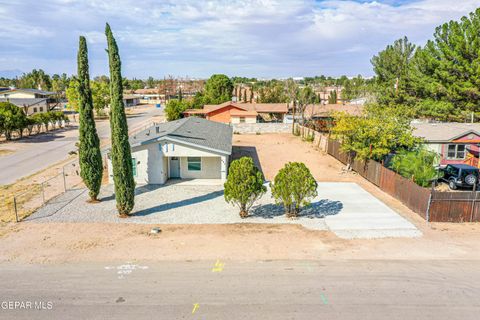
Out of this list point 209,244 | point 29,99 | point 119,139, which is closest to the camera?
point 209,244

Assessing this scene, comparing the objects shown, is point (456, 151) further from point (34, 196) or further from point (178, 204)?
→ point (34, 196)

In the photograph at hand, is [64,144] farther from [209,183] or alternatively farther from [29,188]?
[209,183]

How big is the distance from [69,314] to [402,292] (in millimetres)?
9700

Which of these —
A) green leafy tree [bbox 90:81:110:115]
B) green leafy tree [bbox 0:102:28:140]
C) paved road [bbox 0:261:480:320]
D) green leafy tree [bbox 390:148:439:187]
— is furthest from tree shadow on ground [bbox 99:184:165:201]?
green leafy tree [bbox 90:81:110:115]

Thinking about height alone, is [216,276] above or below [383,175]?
below

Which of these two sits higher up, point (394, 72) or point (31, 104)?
point (394, 72)

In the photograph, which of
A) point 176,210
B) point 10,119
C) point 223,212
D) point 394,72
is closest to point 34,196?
point 176,210

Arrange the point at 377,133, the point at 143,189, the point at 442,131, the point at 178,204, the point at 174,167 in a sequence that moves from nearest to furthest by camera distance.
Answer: the point at 178,204
the point at 143,189
the point at 377,133
the point at 174,167
the point at 442,131

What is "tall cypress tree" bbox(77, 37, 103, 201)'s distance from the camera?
17047 mm

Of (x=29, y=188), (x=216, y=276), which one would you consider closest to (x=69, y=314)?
(x=216, y=276)

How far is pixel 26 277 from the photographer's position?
36.7 feet

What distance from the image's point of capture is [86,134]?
58.5 feet

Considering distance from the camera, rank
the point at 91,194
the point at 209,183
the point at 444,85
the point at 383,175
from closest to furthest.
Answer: the point at 91,194
the point at 383,175
the point at 209,183
the point at 444,85

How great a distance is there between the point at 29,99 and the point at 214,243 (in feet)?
Answer: 212
